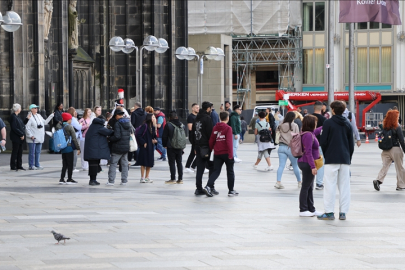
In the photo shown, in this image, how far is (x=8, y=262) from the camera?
8.14 meters

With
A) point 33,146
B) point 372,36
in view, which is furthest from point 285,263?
point 372,36

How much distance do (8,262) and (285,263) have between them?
106 inches

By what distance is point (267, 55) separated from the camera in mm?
66562

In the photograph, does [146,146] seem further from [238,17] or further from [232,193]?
[238,17]

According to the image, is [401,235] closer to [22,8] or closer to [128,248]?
[128,248]

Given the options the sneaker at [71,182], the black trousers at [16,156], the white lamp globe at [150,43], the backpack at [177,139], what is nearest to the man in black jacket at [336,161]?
the backpack at [177,139]

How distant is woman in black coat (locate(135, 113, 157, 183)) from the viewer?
59.2 feet

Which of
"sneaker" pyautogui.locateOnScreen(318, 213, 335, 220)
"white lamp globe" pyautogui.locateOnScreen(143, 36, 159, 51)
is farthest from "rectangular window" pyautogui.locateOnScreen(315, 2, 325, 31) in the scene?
"sneaker" pyautogui.locateOnScreen(318, 213, 335, 220)

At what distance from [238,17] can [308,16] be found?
42.5 ft

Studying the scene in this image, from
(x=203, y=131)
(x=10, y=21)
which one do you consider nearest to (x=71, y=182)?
(x=203, y=131)

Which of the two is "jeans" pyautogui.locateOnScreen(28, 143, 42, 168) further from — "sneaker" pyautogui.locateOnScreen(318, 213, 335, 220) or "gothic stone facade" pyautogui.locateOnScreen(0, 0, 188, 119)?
"sneaker" pyautogui.locateOnScreen(318, 213, 335, 220)

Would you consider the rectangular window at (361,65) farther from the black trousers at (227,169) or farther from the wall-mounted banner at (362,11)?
the black trousers at (227,169)

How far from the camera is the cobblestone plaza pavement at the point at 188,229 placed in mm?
8336

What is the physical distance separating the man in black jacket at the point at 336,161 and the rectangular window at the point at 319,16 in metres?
57.1
